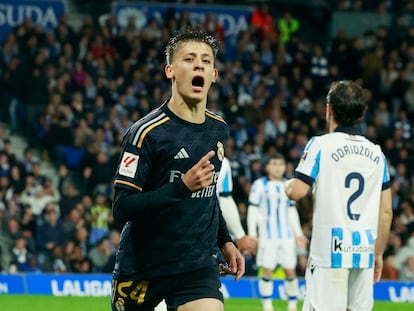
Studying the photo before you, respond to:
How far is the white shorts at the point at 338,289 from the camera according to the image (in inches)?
273

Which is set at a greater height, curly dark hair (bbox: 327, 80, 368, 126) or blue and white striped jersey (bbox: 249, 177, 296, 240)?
curly dark hair (bbox: 327, 80, 368, 126)

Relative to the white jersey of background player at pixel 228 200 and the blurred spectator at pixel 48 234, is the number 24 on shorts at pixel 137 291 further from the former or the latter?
the blurred spectator at pixel 48 234

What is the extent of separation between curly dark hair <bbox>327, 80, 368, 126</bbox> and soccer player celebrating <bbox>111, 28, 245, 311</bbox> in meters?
1.67

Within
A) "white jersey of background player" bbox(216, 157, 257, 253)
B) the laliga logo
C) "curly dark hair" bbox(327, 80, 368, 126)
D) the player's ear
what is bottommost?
"white jersey of background player" bbox(216, 157, 257, 253)

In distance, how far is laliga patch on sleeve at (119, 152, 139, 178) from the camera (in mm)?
5309

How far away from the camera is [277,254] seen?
46.2 feet

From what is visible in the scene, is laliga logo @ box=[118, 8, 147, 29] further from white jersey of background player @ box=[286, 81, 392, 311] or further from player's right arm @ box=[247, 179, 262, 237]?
white jersey of background player @ box=[286, 81, 392, 311]

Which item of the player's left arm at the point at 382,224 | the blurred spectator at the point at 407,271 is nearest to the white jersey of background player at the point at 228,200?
the player's left arm at the point at 382,224

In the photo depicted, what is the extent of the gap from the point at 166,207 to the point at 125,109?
45.1 feet

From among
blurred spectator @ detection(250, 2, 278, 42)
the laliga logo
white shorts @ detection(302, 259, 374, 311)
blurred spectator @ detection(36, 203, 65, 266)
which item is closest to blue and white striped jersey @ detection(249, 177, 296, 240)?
blurred spectator @ detection(36, 203, 65, 266)

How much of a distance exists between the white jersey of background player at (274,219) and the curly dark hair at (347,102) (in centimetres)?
658

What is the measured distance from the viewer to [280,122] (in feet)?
64.1

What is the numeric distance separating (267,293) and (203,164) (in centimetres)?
832

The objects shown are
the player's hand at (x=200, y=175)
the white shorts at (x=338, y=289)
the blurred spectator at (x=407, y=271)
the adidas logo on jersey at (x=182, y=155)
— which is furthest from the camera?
the blurred spectator at (x=407, y=271)
